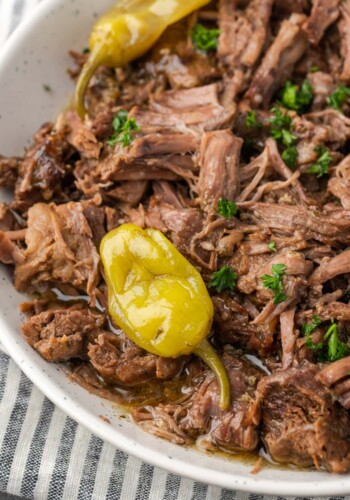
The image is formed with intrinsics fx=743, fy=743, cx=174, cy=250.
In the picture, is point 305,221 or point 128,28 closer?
point 305,221

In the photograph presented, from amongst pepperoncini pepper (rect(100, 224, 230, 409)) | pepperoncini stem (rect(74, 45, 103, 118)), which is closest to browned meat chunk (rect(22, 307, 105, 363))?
pepperoncini pepper (rect(100, 224, 230, 409))

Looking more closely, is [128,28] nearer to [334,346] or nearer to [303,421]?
[334,346]

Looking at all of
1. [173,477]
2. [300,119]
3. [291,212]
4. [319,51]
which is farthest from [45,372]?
[319,51]

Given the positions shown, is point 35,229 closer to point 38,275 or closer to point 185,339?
point 38,275

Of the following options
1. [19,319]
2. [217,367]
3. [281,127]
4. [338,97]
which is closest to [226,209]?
[281,127]

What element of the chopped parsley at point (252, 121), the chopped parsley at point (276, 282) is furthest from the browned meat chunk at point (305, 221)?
the chopped parsley at point (252, 121)

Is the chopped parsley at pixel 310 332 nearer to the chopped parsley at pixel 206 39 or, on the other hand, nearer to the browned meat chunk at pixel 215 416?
the browned meat chunk at pixel 215 416

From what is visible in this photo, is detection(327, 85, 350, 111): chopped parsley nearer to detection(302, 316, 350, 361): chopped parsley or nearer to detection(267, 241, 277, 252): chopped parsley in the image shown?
detection(267, 241, 277, 252): chopped parsley
